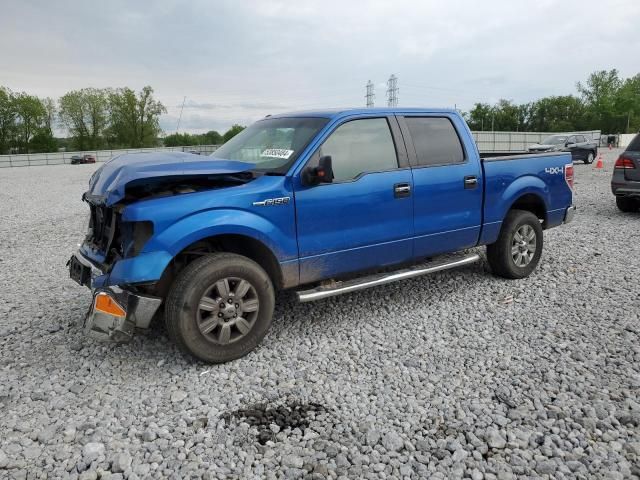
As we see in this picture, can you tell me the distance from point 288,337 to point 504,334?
187 cm

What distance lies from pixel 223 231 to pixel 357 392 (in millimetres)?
1514

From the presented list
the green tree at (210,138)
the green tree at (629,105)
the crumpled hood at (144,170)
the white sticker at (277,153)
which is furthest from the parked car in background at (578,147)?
the green tree at (629,105)

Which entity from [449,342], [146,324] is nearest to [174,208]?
[146,324]

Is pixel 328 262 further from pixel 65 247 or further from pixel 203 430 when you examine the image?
pixel 65 247

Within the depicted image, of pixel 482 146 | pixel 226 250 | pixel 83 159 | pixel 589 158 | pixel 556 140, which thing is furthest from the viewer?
pixel 83 159

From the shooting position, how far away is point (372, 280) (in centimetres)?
451

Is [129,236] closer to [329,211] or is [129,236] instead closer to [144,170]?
[144,170]

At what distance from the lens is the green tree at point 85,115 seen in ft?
273

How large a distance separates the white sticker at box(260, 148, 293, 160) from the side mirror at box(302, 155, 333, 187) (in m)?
0.31

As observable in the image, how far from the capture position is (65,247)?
8.21 metres

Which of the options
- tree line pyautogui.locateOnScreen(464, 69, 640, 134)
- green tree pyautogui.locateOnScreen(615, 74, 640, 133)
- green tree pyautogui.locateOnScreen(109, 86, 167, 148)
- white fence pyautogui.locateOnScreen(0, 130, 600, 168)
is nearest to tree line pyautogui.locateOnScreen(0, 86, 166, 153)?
green tree pyautogui.locateOnScreen(109, 86, 167, 148)

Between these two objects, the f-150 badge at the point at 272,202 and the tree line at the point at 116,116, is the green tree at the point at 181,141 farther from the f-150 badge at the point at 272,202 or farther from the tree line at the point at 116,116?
the f-150 badge at the point at 272,202

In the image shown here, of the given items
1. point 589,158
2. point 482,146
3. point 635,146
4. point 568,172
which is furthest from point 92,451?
point 482,146

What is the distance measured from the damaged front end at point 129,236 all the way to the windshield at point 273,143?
252 mm
